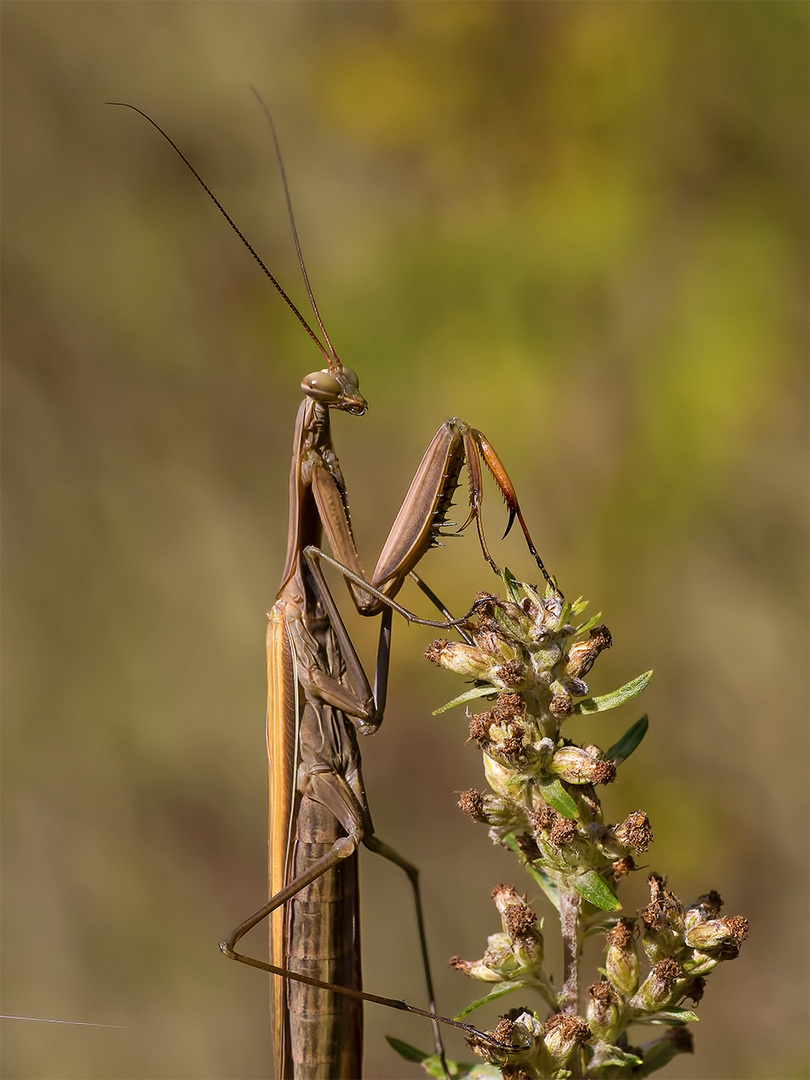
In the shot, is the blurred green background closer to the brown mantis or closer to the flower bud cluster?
the brown mantis

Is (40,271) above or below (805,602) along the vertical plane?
above

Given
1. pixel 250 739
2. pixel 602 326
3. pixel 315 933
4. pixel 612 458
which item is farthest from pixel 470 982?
pixel 602 326

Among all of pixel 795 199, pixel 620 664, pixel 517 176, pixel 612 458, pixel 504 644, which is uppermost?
pixel 517 176

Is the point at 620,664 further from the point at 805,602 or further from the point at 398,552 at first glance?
the point at 398,552

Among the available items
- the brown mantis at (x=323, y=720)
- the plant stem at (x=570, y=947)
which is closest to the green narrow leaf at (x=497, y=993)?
the plant stem at (x=570, y=947)

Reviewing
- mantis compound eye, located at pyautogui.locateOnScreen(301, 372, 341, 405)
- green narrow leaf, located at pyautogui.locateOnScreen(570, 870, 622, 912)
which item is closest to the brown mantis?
mantis compound eye, located at pyautogui.locateOnScreen(301, 372, 341, 405)
